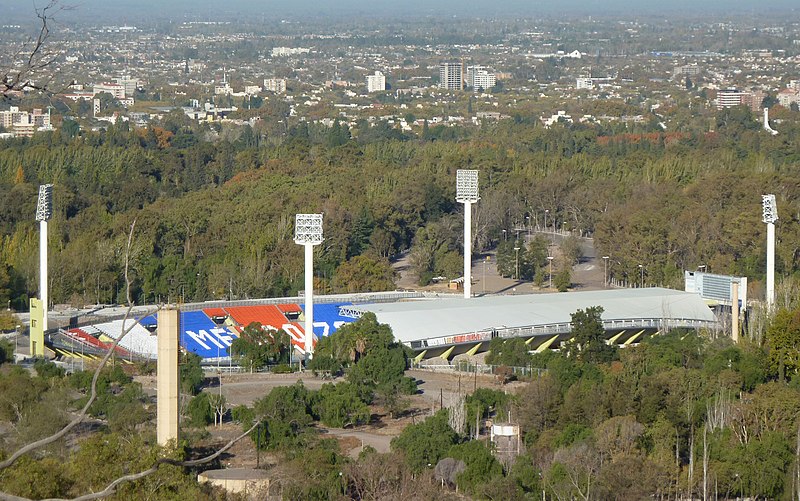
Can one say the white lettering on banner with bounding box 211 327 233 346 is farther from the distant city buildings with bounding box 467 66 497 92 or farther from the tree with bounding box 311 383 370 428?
the distant city buildings with bounding box 467 66 497 92

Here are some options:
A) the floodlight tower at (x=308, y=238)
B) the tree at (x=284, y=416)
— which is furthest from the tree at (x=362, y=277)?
the tree at (x=284, y=416)

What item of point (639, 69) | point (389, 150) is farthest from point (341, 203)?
point (639, 69)

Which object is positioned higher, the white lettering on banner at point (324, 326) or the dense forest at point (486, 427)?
the dense forest at point (486, 427)

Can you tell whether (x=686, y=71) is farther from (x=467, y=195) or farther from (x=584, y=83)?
(x=467, y=195)

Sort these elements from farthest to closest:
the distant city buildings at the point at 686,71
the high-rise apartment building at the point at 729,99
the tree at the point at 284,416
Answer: the distant city buildings at the point at 686,71, the high-rise apartment building at the point at 729,99, the tree at the point at 284,416

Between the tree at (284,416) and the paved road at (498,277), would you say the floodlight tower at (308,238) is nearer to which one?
the tree at (284,416)

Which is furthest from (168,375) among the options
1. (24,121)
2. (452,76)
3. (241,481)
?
(452,76)
